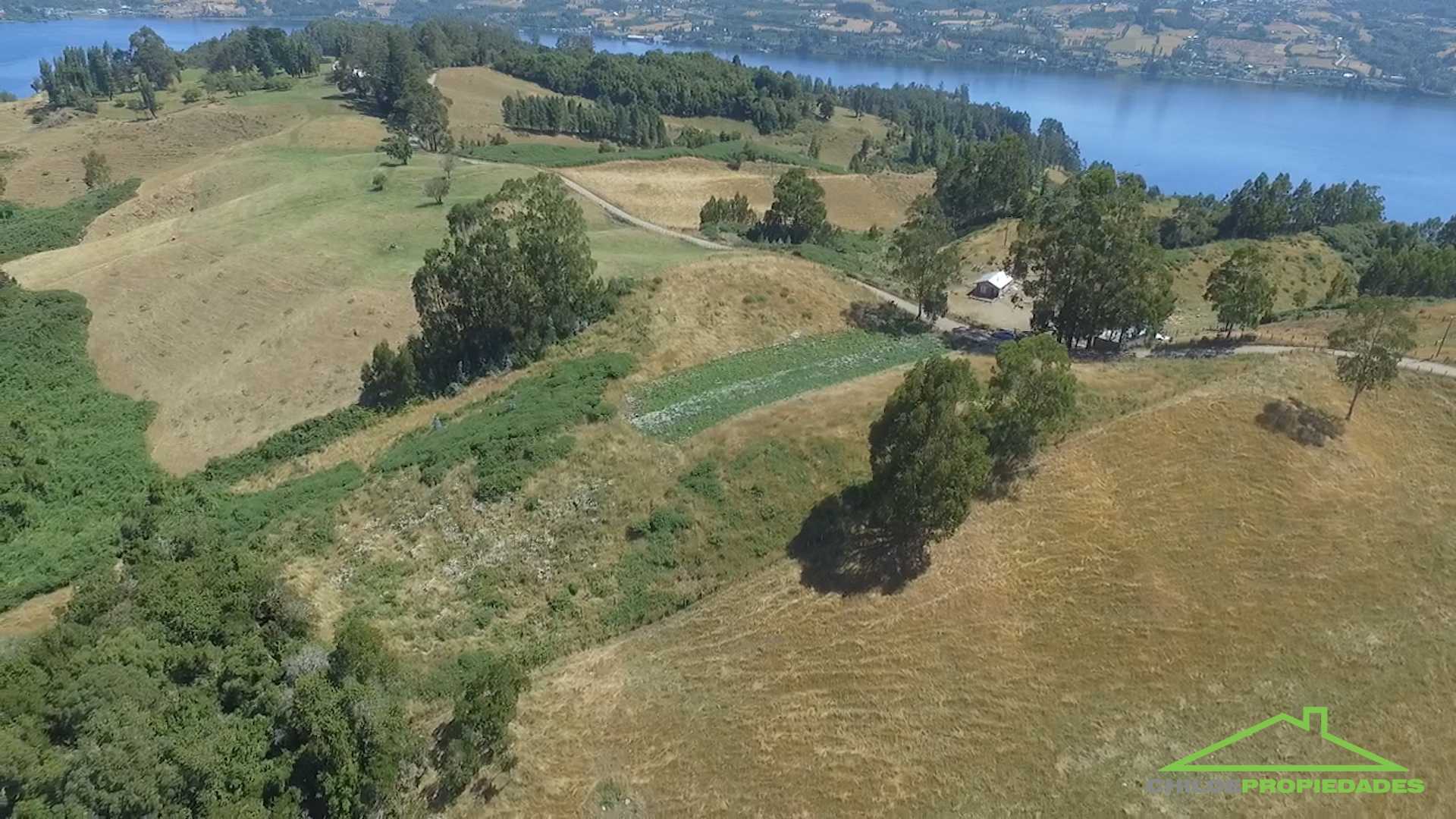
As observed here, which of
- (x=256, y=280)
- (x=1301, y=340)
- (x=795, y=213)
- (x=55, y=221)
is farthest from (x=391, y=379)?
(x=55, y=221)

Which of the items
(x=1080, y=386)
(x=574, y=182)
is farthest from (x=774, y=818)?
(x=574, y=182)

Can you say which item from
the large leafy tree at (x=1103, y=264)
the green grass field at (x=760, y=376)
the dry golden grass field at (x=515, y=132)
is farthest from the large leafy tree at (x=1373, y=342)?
the dry golden grass field at (x=515, y=132)

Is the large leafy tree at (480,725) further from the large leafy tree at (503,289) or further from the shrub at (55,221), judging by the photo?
the shrub at (55,221)

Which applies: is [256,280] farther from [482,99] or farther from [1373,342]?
[482,99]

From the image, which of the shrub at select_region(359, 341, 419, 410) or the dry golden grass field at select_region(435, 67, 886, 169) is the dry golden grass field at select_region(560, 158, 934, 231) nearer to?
the dry golden grass field at select_region(435, 67, 886, 169)

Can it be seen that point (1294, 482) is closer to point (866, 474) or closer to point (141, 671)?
point (866, 474)
